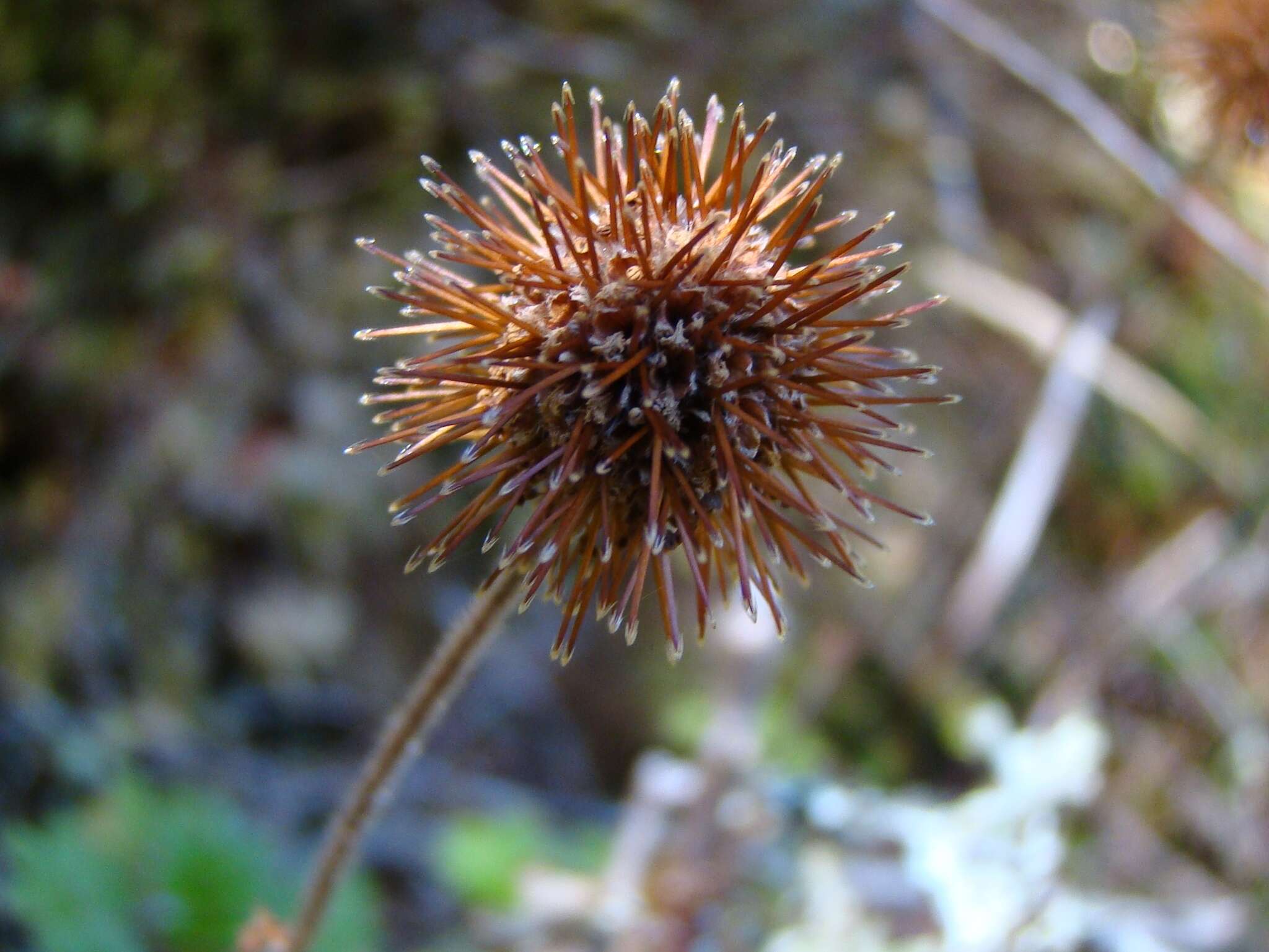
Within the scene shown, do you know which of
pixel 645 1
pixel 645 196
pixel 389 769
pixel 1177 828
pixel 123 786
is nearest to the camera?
pixel 645 196

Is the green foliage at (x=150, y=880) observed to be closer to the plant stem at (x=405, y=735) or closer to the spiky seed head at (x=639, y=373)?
the plant stem at (x=405, y=735)

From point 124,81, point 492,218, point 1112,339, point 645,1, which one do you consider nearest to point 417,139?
point 124,81

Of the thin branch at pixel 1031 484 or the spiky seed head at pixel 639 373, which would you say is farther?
the thin branch at pixel 1031 484

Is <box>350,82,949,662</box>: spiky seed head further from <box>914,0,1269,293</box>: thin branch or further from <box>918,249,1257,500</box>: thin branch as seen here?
<box>918,249,1257,500</box>: thin branch

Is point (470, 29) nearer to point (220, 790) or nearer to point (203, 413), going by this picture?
point (203, 413)

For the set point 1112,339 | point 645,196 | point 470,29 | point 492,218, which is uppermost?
point 470,29

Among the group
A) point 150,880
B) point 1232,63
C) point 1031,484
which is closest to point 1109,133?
point 1232,63

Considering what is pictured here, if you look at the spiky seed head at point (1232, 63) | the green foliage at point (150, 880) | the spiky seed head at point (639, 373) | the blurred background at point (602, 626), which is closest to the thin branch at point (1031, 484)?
Result: the blurred background at point (602, 626)
